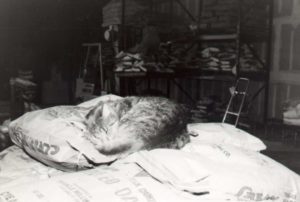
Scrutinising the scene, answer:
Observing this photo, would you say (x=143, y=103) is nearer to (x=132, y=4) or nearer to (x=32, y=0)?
(x=132, y=4)

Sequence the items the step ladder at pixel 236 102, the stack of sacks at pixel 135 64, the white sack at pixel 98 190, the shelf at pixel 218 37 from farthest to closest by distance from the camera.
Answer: the stack of sacks at pixel 135 64
the shelf at pixel 218 37
the step ladder at pixel 236 102
the white sack at pixel 98 190

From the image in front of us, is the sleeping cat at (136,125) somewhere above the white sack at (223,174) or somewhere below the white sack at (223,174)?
above

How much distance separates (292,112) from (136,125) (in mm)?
2844

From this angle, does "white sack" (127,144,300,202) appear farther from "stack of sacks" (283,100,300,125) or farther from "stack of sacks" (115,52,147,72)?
"stack of sacks" (115,52,147,72)

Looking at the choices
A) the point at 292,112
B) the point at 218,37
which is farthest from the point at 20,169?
the point at 218,37

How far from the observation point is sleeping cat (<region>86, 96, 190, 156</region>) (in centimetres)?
157

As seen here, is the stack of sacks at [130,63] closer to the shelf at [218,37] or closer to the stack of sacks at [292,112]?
the shelf at [218,37]

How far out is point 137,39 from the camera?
241 inches

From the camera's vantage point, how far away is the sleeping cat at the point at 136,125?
62.0 inches

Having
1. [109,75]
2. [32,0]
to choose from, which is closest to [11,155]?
[109,75]

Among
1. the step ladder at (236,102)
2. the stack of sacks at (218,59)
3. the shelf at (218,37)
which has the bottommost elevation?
the step ladder at (236,102)

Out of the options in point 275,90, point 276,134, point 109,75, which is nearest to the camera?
point 276,134

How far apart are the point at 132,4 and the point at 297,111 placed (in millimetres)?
2772

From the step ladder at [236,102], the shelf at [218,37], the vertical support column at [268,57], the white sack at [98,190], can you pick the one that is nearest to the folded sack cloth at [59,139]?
the white sack at [98,190]
